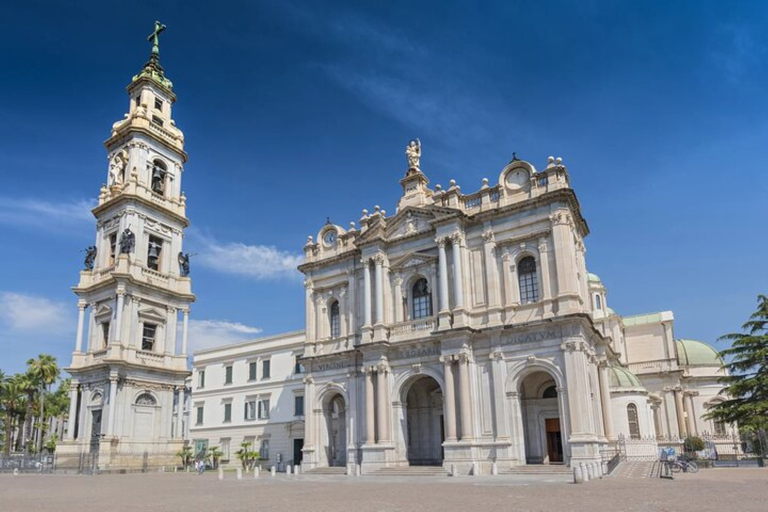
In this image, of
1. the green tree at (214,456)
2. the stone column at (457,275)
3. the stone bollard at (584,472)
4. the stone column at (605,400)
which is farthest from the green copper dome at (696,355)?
the green tree at (214,456)

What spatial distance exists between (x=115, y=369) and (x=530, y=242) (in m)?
27.9

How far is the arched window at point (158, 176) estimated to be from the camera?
46438mm

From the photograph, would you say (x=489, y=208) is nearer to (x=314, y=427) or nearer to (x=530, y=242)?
(x=530, y=242)

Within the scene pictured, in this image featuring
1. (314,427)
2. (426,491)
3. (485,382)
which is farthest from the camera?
(314,427)

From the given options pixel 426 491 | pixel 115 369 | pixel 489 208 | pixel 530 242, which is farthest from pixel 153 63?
pixel 426 491

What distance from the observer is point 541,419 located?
102ft

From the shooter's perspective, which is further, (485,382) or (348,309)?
(348,309)

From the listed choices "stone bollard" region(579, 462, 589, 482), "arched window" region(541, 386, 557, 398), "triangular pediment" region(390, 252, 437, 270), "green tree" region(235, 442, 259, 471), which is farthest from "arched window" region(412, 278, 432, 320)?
"green tree" region(235, 442, 259, 471)

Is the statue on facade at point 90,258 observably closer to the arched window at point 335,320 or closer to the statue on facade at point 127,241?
the statue on facade at point 127,241

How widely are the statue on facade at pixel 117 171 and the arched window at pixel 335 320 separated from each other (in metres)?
20.1

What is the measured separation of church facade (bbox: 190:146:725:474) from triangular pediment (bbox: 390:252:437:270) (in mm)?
85

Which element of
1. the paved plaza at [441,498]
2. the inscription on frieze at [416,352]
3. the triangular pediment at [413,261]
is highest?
the triangular pediment at [413,261]

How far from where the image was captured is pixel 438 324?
32312mm

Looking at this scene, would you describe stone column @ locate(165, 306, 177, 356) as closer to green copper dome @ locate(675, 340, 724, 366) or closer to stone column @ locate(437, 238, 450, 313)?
stone column @ locate(437, 238, 450, 313)
